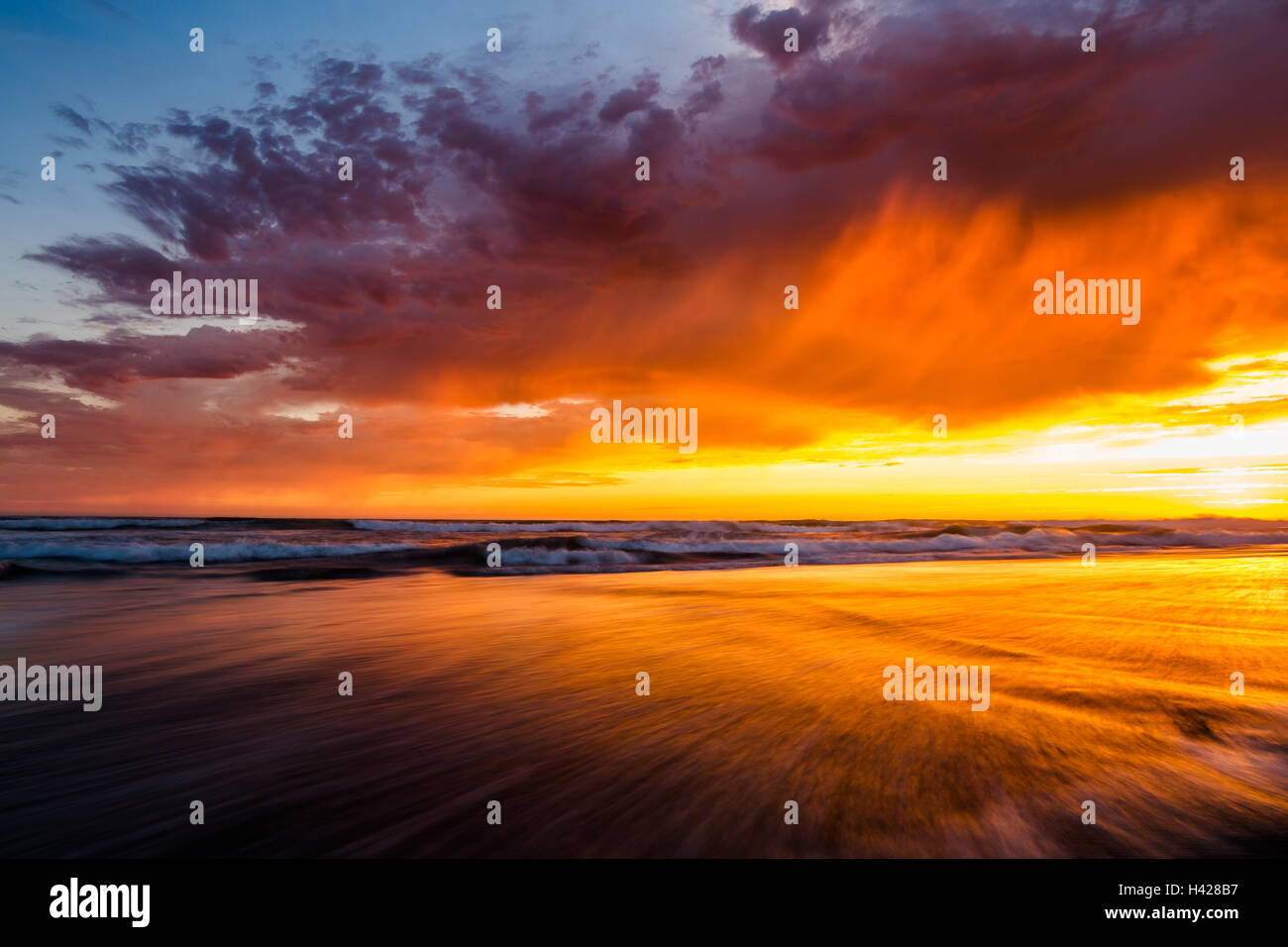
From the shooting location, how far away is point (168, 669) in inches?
192

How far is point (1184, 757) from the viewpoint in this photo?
110 inches

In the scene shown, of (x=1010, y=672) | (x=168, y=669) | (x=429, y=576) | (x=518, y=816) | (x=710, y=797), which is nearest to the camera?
(x=518, y=816)

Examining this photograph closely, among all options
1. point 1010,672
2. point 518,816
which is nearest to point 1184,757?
point 1010,672

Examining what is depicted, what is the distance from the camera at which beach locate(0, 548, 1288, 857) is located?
220cm

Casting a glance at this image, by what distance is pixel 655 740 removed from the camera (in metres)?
3.17

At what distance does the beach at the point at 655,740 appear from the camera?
2195 mm
